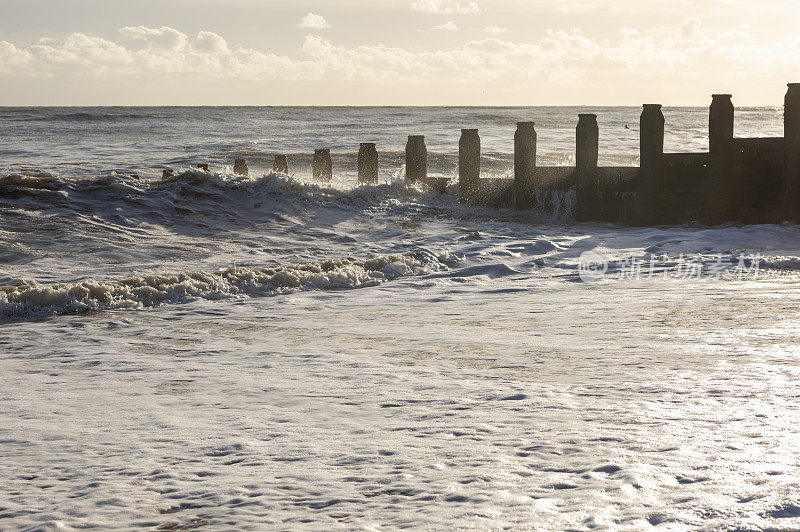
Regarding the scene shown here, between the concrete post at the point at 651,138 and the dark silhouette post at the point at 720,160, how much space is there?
0.68 meters

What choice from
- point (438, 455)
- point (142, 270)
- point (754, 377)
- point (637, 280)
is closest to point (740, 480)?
point (438, 455)

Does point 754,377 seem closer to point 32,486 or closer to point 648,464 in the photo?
point 648,464

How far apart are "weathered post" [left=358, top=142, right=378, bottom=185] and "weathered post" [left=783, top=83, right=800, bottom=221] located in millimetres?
7324

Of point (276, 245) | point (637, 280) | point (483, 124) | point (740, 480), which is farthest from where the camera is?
point (483, 124)

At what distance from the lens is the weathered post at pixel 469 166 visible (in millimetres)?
13992

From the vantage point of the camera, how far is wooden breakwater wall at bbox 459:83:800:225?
1105cm

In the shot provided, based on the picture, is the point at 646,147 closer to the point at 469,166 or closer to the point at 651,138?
the point at 651,138

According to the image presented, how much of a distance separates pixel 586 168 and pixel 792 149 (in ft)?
9.28

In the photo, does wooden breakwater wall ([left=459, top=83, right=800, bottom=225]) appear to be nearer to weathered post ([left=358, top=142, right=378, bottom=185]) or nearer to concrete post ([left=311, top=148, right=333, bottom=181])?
weathered post ([left=358, top=142, right=378, bottom=185])

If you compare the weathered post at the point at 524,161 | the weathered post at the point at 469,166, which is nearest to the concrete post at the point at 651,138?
the weathered post at the point at 524,161

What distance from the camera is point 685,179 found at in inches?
461

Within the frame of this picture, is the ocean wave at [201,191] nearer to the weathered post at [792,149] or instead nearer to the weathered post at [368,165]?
the weathered post at [368,165]

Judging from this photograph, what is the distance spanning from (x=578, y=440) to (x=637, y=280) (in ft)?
16.4

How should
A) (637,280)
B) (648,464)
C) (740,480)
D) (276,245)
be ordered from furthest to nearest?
(276,245), (637,280), (648,464), (740,480)
